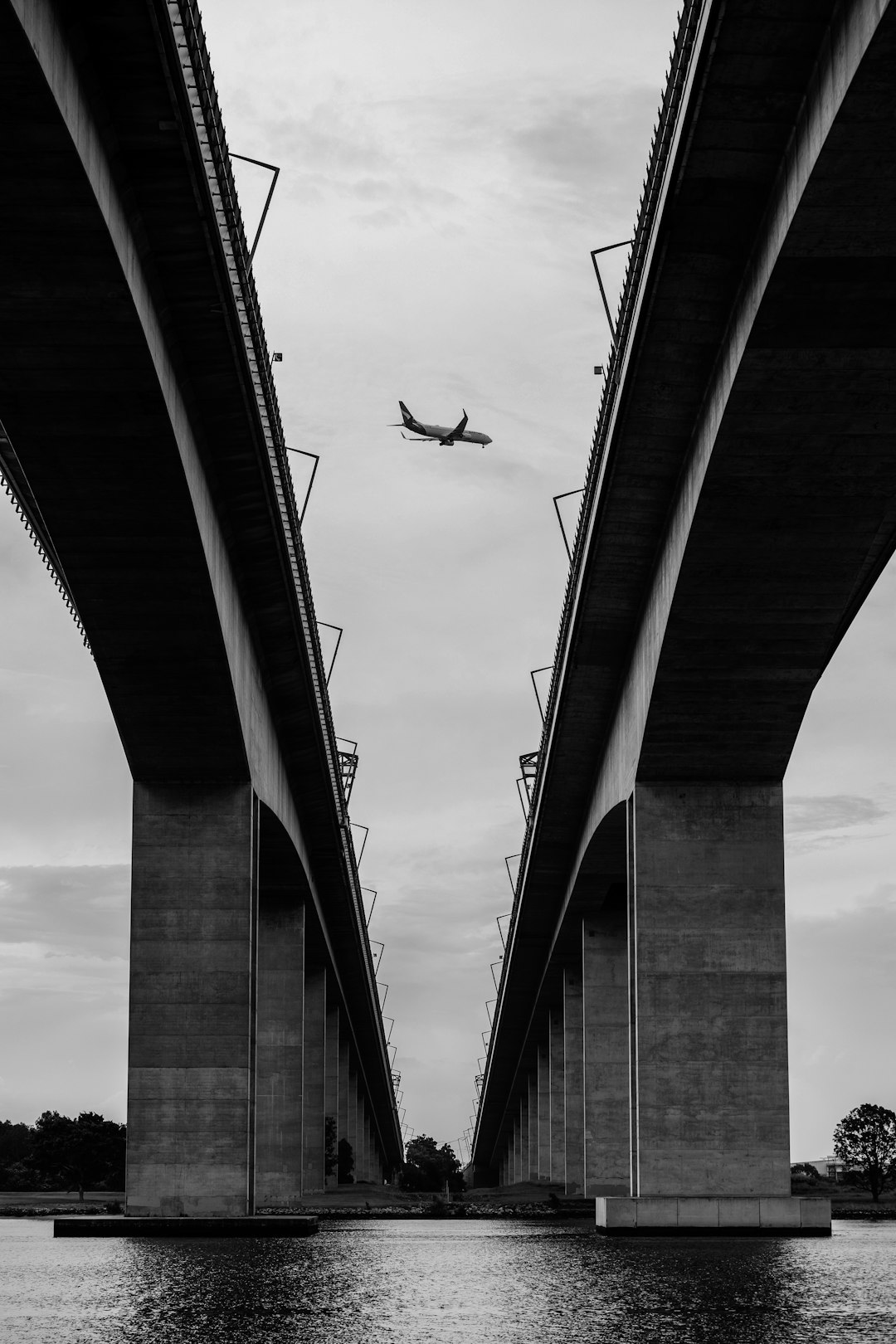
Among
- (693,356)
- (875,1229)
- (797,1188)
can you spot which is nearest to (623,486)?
(693,356)

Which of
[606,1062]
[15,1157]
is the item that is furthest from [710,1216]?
[15,1157]

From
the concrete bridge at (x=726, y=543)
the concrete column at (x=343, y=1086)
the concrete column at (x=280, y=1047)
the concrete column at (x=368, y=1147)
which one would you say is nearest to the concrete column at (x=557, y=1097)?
the concrete column at (x=343, y=1086)

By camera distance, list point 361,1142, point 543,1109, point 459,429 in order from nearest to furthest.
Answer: point 459,429 < point 543,1109 < point 361,1142

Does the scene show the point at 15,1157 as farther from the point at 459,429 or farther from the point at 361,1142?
the point at 459,429

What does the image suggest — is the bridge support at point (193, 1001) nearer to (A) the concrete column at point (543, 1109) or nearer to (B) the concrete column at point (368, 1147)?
(A) the concrete column at point (543, 1109)

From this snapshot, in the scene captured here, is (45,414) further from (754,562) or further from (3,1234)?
(3,1234)
